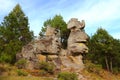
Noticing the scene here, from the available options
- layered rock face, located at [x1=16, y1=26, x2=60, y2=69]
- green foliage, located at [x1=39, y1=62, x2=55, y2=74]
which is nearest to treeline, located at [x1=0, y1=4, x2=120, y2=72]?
layered rock face, located at [x1=16, y1=26, x2=60, y2=69]

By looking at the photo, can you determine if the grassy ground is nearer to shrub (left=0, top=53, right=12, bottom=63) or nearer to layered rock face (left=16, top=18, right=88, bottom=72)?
layered rock face (left=16, top=18, right=88, bottom=72)

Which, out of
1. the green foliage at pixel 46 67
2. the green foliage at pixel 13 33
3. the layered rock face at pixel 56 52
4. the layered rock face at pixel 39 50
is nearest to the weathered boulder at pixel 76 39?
the layered rock face at pixel 56 52

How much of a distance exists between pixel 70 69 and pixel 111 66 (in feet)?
43.5

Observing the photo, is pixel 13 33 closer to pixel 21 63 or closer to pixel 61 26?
pixel 61 26

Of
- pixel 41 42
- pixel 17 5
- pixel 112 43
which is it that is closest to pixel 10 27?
pixel 17 5

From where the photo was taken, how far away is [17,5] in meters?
53.8

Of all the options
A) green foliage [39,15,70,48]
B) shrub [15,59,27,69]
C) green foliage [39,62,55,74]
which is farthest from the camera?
green foliage [39,15,70,48]

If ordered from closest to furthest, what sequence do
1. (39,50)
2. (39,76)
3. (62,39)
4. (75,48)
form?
(39,76)
(39,50)
(75,48)
(62,39)

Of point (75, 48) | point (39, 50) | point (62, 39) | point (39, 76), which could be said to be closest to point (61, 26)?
point (62, 39)

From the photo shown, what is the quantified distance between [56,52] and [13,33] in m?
11.6

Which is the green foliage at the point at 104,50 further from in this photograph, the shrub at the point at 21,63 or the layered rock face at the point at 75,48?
the shrub at the point at 21,63

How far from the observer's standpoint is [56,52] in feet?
130

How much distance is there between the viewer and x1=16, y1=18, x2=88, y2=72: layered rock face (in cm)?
3819

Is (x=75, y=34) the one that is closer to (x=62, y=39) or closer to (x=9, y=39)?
(x=62, y=39)
